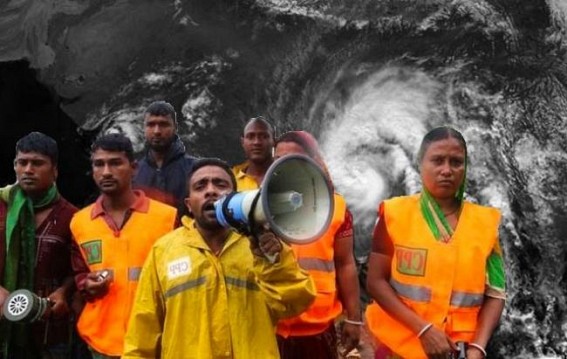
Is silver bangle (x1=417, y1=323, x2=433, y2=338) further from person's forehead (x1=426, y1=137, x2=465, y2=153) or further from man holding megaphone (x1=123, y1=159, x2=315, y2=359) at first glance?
person's forehead (x1=426, y1=137, x2=465, y2=153)

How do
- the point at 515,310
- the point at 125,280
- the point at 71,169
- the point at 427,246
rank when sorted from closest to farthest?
the point at 427,246 < the point at 125,280 < the point at 515,310 < the point at 71,169

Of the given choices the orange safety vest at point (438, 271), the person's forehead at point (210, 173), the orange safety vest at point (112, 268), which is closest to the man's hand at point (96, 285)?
the orange safety vest at point (112, 268)

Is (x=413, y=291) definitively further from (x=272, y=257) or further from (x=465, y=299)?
(x=272, y=257)

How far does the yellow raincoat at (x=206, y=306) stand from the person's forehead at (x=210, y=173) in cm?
25

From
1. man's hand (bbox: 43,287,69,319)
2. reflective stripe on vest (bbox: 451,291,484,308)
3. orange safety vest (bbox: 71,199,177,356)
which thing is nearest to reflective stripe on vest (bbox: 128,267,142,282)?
orange safety vest (bbox: 71,199,177,356)

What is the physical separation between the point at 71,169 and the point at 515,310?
4.98 m

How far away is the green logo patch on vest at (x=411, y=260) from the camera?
3385mm

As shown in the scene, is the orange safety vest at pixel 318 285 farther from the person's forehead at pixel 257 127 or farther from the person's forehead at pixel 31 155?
the person's forehead at pixel 31 155

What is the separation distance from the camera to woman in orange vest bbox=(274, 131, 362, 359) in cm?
392

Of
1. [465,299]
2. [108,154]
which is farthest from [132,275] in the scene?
[465,299]

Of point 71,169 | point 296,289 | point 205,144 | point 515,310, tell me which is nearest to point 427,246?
point 296,289

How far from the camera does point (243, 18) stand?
9.66m

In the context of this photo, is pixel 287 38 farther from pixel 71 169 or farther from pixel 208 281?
pixel 208 281

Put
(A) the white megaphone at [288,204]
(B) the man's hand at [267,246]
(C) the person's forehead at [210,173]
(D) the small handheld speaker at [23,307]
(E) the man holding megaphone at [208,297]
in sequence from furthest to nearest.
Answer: (D) the small handheld speaker at [23,307], (C) the person's forehead at [210,173], (E) the man holding megaphone at [208,297], (B) the man's hand at [267,246], (A) the white megaphone at [288,204]
